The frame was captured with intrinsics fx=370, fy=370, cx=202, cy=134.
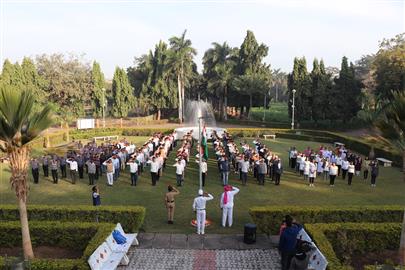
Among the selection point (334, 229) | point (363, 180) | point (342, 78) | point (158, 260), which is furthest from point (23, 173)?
point (342, 78)

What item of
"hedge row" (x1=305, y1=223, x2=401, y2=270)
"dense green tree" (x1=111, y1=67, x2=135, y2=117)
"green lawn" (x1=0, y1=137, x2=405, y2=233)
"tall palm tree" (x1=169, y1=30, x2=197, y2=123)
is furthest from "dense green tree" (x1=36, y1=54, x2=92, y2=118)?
"hedge row" (x1=305, y1=223, x2=401, y2=270)

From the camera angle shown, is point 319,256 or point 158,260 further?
point 158,260

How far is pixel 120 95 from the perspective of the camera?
59.2 m

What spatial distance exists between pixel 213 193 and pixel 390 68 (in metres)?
28.4

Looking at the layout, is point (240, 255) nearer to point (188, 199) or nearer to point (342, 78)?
point (188, 199)

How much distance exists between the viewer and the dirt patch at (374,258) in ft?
32.9

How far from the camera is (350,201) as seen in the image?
16.2m

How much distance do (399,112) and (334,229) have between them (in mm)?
3773

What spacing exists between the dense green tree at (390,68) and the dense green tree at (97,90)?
120 feet

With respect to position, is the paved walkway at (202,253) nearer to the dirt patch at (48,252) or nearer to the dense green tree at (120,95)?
the dirt patch at (48,252)

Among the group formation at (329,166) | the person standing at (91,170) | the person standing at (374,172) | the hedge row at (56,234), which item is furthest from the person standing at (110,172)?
the person standing at (374,172)

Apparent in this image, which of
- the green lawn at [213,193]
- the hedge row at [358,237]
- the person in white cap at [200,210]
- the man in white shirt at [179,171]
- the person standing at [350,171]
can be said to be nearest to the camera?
the hedge row at [358,237]

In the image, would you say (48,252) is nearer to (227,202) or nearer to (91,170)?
(227,202)

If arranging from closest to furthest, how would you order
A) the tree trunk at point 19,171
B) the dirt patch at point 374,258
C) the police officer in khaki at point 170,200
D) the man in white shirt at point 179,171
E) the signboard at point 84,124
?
the tree trunk at point 19,171, the dirt patch at point 374,258, the police officer in khaki at point 170,200, the man in white shirt at point 179,171, the signboard at point 84,124
